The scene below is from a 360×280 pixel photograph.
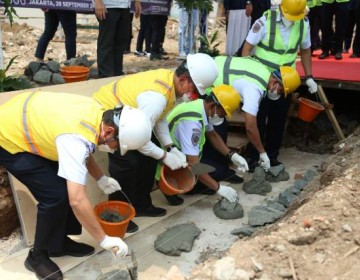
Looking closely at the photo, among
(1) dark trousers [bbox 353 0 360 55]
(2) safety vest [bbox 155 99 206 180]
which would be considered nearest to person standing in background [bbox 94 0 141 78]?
(2) safety vest [bbox 155 99 206 180]

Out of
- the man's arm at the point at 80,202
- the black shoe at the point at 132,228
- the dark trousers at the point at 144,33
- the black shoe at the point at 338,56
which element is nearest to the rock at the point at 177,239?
the black shoe at the point at 132,228

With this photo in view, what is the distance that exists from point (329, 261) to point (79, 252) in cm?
187

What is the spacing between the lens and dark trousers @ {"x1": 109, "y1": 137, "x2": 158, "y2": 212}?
11.3ft

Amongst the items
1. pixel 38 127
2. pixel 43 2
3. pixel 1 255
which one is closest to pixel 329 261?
pixel 38 127

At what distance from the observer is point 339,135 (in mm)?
5312

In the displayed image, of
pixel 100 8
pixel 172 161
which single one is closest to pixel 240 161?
pixel 172 161

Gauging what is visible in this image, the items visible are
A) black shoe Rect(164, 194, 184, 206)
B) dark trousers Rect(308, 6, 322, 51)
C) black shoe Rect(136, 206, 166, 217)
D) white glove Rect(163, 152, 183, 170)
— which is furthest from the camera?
dark trousers Rect(308, 6, 322, 51)

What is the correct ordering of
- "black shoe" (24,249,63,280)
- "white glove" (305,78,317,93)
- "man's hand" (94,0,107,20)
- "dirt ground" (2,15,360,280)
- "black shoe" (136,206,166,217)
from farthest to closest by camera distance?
1. "white glove" (305,78,317,93)
2. "man's hand" (94,0,107,20)
3. "black shoe" (136,206,166,217)
4. "black shoe" (24,249,63,280)
5. "dirt ground" (2,15,360,280)

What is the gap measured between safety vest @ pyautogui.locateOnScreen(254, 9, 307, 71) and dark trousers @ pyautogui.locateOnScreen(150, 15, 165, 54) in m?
3.96

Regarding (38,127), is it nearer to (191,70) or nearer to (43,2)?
(191,70)

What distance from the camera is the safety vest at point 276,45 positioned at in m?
4.55

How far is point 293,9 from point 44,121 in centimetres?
299

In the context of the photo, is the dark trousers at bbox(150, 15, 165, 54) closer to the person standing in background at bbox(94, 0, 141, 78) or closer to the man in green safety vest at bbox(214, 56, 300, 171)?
the person standing in background at bbox(94, 0, 141, 78)

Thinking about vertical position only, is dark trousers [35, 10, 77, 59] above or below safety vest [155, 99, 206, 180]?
above
